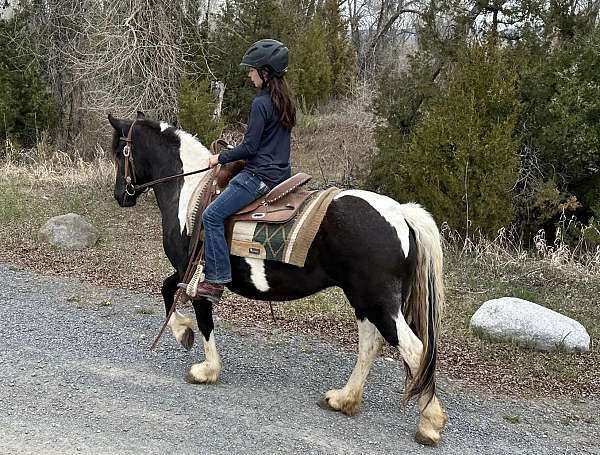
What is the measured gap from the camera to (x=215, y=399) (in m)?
4.60

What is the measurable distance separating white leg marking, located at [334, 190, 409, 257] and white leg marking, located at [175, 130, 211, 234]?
1.19 m

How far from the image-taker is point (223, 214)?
4.41 meters

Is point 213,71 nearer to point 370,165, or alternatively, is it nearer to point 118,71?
point 118,71

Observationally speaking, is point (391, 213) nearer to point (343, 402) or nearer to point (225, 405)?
point (343, 402)

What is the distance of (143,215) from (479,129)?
595 cm

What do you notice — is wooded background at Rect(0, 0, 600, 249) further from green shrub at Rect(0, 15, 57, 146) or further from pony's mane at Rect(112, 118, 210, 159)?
pony's mane at Rect(112, 118, 210, 159)

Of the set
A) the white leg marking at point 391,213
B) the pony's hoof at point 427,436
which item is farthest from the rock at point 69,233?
the pony's hoof at point 427,436

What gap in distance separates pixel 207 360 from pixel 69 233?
4993mm

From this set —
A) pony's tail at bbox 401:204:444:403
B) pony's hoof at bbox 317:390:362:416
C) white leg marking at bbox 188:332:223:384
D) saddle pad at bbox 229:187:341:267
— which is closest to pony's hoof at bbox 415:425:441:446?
pony's tail at bbox 401:204:444:403

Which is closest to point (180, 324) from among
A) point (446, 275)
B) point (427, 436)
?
point (427, 436)

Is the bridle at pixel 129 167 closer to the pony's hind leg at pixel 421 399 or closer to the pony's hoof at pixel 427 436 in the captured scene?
the pony's hind leg at pixel 421 399

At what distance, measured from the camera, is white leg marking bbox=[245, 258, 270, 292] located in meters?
4.46

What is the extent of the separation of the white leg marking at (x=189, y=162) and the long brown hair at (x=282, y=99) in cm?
89

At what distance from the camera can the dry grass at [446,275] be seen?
5406 millimetres
